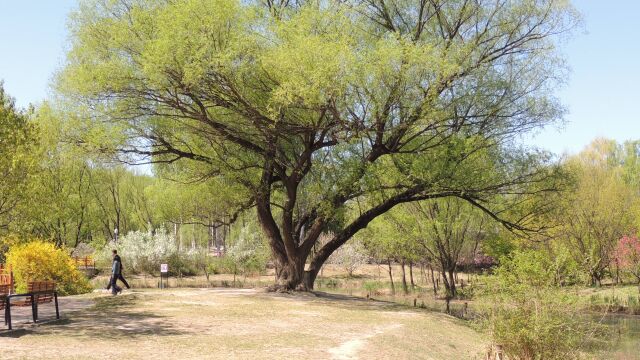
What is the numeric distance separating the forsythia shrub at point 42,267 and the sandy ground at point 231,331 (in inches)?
75.8

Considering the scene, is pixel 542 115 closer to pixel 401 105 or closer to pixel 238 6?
pixel 401 105

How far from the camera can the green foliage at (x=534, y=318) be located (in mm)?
11375

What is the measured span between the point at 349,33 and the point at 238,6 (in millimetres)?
4053

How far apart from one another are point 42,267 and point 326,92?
12.5 metres

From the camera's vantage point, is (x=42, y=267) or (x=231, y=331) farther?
(x=42, y=267)

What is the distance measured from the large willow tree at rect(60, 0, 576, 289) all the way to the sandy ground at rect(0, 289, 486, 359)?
5265 mm

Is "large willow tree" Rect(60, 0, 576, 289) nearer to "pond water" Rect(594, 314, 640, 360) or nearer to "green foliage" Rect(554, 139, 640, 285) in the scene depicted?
"pond water" Rect(594, 314, 640, 360)

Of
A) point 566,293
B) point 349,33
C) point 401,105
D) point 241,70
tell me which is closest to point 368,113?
point 401,105

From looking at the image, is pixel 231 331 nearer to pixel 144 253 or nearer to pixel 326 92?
pixel 326 92

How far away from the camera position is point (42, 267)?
2205 cm

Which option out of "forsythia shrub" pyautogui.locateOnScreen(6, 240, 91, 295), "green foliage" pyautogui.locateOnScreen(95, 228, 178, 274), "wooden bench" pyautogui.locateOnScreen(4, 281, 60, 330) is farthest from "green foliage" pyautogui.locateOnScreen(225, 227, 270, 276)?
"wooden bench" pyautogui.locateOnScreen(4, 281, 60, 330)

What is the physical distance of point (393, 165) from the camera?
78.5ft

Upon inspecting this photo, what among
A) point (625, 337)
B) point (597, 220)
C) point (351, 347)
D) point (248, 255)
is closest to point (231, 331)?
point (351, 347)

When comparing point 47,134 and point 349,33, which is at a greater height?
point 349,33
